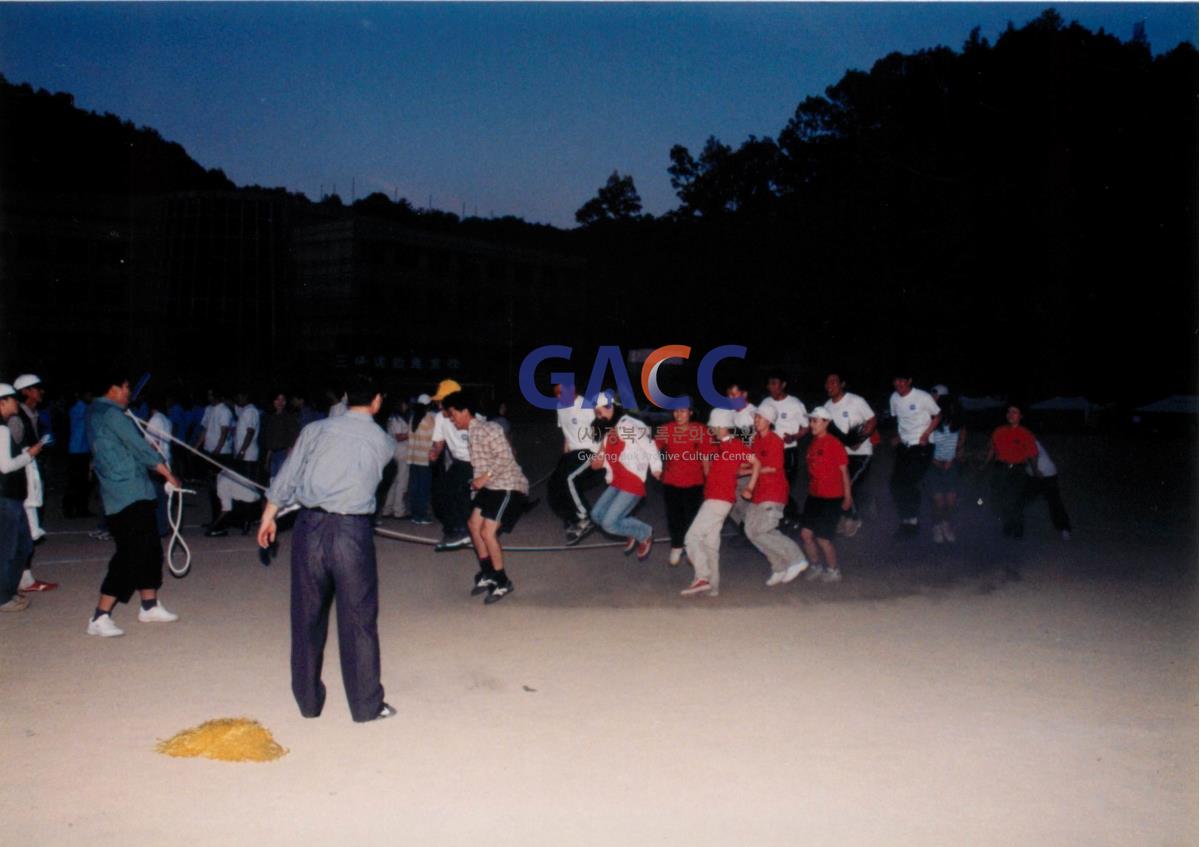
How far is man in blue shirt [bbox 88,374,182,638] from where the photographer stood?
24.9 ft

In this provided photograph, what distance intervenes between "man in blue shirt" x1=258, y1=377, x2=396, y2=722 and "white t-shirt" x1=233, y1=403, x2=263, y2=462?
361 inches

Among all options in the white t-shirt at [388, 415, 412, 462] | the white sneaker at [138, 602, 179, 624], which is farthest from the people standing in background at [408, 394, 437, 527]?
the white sneaker at [138, 602, 179, 624]

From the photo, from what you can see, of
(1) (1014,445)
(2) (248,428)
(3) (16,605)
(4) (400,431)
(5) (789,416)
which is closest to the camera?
(3) (16,605)

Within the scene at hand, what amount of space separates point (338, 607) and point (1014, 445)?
978cm

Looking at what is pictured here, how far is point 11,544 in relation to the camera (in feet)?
26.8

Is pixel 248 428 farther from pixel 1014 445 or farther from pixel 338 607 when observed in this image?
pixel 1014 445

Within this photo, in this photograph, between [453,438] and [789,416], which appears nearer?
[789,416]

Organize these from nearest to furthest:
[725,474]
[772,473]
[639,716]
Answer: [639,716], [725,474], [772,473]

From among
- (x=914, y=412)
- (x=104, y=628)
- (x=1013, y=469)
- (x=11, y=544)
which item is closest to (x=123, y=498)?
(x=104, y=628)

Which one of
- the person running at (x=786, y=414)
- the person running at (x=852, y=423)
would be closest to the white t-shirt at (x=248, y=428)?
the person running at (x=786, y=414)

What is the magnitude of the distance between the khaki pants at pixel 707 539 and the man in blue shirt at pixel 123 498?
4.23 meters

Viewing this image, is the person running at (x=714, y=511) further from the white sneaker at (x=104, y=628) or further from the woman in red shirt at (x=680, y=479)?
the white sneaker at (x=104, y=628)

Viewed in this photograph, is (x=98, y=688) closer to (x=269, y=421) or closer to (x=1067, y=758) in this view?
(x=1067, y=758)

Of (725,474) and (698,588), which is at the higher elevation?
(725,474)
